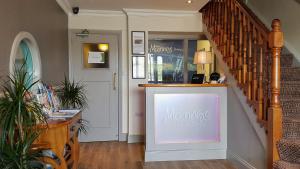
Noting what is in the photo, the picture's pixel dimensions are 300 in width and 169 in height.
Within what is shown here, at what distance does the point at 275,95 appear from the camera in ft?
8.59

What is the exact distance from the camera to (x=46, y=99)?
269 centimetres

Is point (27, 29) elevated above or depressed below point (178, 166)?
above

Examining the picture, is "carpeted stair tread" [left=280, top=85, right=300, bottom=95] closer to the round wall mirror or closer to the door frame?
the door frame

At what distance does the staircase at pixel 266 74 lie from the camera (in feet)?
8.48

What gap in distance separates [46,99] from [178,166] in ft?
6.23

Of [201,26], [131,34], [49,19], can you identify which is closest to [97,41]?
[131,34]

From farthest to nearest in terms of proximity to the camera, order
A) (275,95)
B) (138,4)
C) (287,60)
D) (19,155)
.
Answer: (138,4) → (287,60) → (275,95) → (19,155)

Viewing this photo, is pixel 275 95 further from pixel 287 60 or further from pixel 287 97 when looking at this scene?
pixel 287 60

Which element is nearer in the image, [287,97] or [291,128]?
[291,128]

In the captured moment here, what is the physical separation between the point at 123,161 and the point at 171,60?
7.83 feet

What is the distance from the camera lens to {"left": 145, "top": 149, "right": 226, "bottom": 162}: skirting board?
376 cm

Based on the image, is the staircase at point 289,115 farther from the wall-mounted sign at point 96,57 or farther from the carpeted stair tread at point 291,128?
the wall-mounted sign at point 96,57

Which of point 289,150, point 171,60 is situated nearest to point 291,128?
point 289,150

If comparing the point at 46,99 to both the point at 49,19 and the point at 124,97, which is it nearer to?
the point at 49,19
